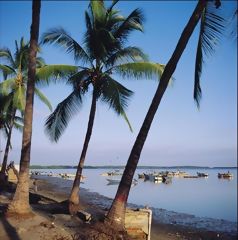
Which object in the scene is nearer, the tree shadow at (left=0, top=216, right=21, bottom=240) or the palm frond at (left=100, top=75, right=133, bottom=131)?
the tree shadow at (left=0, top=216, right=21, bottom=240)

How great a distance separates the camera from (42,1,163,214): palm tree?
15938 mm

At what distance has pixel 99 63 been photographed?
55.7 ft

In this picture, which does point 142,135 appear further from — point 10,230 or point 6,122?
point 6,122

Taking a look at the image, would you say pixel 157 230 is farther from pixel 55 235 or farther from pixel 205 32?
pixel 205 32

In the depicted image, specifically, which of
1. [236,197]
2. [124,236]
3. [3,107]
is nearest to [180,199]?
[236,197]

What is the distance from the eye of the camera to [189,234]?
740 inches

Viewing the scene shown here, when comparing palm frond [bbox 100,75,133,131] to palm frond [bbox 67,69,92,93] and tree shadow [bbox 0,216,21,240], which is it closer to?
palm frond [bbox 67,69,92,93]

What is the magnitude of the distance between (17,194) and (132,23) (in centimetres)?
900

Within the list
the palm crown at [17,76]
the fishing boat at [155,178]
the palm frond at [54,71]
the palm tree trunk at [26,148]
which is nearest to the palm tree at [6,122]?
the palm crown at [17,76]

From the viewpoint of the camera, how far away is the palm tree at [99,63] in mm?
15938

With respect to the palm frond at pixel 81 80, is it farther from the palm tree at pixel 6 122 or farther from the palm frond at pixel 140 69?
the palm tree at pixel 6 122

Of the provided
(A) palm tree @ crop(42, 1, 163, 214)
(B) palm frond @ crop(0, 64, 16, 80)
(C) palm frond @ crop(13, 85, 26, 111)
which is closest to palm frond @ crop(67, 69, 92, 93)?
(A) palm tree @ crop(42, 1, 163, 214)

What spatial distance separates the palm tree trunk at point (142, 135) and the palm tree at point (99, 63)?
4766mm

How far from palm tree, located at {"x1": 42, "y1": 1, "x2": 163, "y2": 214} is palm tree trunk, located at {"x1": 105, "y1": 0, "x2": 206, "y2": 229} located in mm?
4766
